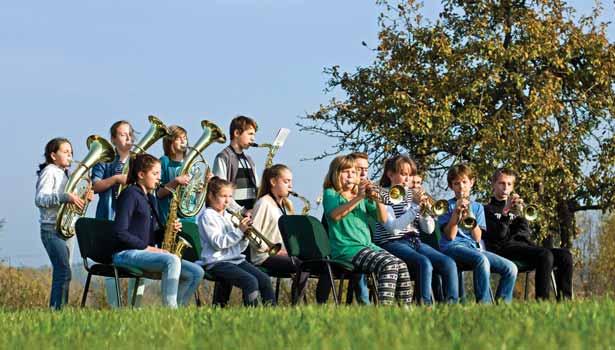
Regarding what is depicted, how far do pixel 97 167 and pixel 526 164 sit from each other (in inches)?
513

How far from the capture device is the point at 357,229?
1023 centimetres

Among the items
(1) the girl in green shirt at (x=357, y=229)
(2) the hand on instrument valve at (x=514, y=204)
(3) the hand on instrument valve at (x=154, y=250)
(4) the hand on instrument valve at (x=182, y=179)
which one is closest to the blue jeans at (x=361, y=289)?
(1) the girl in green shirt at (x=357, y=229)

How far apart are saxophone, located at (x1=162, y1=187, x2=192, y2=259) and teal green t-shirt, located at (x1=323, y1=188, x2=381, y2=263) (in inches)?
55.9

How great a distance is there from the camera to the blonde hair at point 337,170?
10.3 metres

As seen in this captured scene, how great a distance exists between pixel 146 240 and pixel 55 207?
1.00 m

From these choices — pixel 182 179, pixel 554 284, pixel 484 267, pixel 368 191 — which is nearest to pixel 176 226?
pixel 182 179

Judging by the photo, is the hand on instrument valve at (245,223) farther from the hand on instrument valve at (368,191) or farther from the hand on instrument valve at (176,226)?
the hand on instrument valve at (368,191)

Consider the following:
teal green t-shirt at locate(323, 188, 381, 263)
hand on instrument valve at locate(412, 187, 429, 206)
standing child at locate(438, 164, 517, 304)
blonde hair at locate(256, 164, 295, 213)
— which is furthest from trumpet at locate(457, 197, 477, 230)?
blonde hair at locate(256, 164, 295, 213)

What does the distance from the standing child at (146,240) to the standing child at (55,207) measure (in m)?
0.56

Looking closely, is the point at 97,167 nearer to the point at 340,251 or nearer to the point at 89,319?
the point at 340,251

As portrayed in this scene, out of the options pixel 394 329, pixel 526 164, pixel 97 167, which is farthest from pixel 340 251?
pixel 526 164

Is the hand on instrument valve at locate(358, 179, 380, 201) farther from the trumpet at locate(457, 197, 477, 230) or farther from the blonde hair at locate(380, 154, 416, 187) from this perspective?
the trumpet at locate(457, 197, 477, 230)

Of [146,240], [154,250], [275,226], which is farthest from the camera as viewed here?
[275,226]

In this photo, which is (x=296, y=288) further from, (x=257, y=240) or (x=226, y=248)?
(x=226, y=248)
